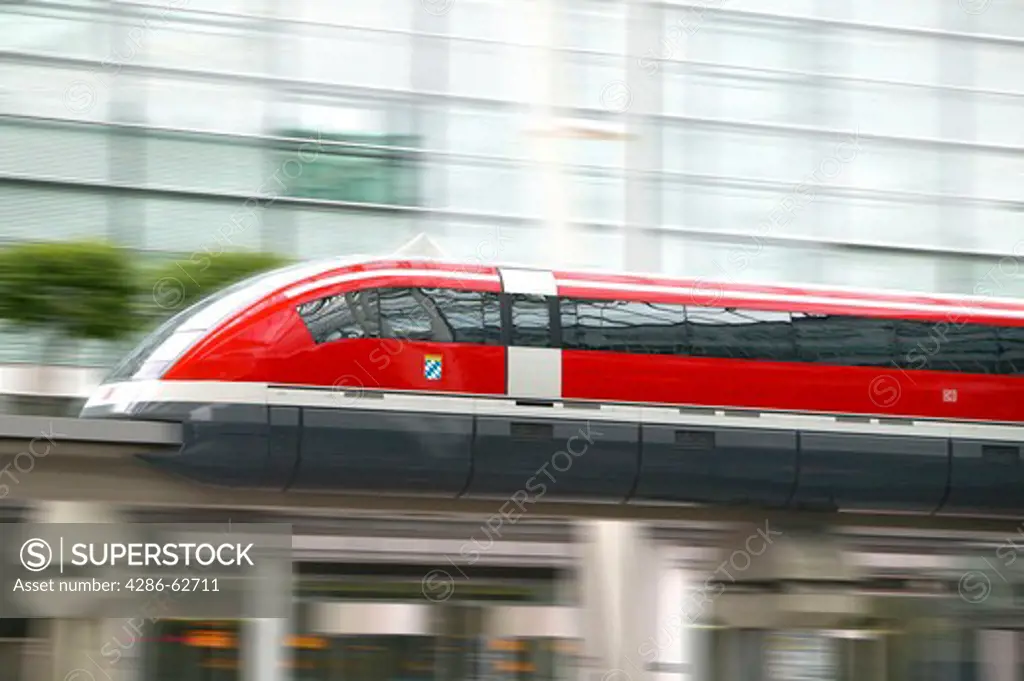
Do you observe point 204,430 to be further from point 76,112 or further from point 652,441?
point 76,112

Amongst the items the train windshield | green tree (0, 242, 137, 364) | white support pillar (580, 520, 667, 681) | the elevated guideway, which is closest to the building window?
Result: green tree (0, 242, 137, 364)

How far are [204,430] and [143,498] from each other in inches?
23.3

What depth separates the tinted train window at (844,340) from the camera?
39.2ft

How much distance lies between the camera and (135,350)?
11.3 m

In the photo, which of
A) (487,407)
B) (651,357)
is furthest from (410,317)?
(651,357)

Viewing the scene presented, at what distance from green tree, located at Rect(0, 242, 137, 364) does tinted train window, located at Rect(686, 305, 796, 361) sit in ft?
16.5

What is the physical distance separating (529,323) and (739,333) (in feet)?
5.17

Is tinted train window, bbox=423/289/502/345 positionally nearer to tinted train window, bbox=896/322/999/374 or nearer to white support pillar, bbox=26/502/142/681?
white support pillar, bbox=26/502/142/681

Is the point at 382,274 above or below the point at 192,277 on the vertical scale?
below

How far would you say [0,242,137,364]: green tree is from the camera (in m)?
13.5

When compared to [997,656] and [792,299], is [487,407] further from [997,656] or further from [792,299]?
[997,656]

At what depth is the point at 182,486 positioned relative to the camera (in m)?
10.6

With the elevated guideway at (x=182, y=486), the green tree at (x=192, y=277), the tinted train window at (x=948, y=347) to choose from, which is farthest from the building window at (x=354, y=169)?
the tinted train window at (x=948, y=347)

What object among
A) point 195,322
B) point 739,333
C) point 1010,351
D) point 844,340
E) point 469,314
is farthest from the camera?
point 1010,351
